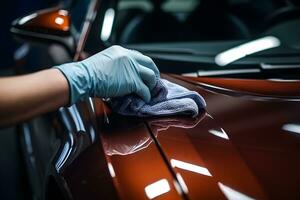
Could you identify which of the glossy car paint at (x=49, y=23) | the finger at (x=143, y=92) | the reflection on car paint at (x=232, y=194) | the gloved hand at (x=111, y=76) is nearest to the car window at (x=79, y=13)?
the glossy car paint at (x=49, y=23)

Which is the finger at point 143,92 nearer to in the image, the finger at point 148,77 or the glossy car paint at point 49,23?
the finger at point 148,77

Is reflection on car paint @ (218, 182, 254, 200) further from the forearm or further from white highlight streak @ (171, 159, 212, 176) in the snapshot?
the forearm

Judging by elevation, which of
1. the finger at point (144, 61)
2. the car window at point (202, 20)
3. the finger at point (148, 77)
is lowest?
the car window at point (202, 20)

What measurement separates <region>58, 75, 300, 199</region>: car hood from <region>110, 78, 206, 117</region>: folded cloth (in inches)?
0.9

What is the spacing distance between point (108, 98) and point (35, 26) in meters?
0.67

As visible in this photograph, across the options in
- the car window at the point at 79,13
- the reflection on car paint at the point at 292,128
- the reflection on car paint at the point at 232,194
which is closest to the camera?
the reflection on car paint at the point at 232,194

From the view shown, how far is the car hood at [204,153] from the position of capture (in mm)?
994

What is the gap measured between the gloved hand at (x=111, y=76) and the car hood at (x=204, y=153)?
7 centimetres

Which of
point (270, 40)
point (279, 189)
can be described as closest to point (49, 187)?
point (279, 189)

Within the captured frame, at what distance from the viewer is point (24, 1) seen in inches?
189

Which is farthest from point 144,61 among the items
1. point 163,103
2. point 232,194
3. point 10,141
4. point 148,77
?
point 10,141

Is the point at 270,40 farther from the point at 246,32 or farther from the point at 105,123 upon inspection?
the point at 105,123

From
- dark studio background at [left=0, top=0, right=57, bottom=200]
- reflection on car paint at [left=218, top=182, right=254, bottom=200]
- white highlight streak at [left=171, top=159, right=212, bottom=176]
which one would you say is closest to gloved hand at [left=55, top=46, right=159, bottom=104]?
white highlight streak at [left=171, top=159, right=212, bottom=176]

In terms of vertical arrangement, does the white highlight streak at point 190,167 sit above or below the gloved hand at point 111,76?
below
